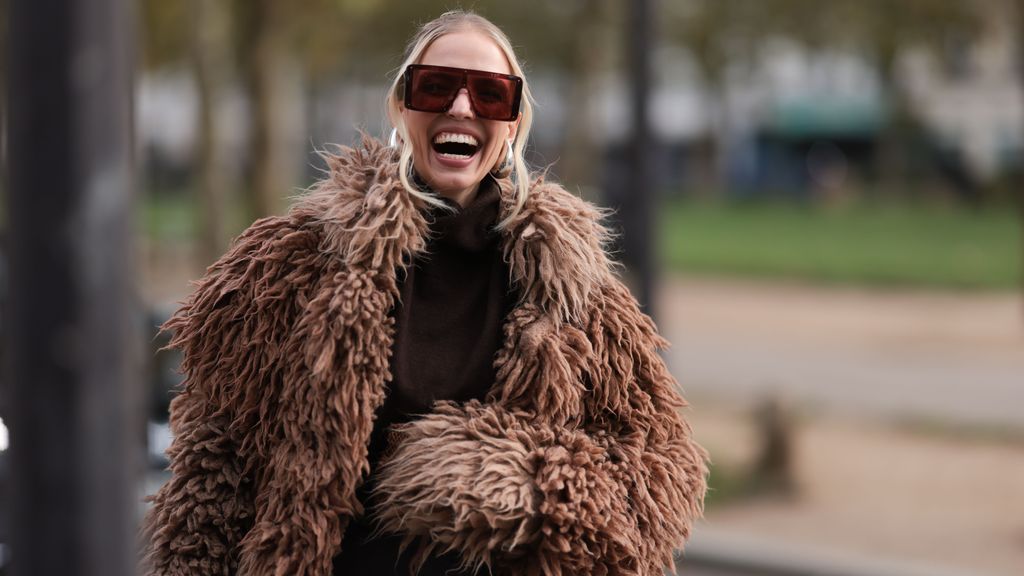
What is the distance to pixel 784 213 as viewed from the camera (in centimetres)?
4059

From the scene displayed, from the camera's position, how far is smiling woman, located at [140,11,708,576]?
214cm

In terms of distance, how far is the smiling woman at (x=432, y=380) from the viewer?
7.01 feet

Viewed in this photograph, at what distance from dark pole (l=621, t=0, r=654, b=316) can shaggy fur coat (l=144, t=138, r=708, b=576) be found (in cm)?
580

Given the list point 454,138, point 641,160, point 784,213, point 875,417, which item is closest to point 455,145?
point 454,138

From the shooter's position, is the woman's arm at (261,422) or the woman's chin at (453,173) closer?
the woman's arm at (261,422)

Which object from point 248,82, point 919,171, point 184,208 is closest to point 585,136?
point 248,82

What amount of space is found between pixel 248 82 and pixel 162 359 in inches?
313

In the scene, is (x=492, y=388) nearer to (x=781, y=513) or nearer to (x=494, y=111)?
(x=494, y=111)

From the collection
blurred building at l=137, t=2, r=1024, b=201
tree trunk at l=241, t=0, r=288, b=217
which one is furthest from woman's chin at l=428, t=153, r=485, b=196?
blurred building at l=137, t=2, r=1024, b=201

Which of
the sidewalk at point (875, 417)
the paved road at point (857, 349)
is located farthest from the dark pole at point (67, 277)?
the paved road at point (857, 349)

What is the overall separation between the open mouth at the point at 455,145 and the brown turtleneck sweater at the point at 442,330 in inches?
2.8

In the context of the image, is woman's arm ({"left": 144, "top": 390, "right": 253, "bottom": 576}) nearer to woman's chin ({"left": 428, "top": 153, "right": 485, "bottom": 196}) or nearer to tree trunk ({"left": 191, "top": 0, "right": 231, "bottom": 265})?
woman's chin ({"left": 428, "top": 153, "right": 485, "bottom": 196})

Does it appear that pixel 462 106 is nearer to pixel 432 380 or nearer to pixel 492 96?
pixel 492 96

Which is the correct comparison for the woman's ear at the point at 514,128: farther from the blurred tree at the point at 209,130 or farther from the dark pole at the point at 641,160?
the blurred tree at the point at 209,130
